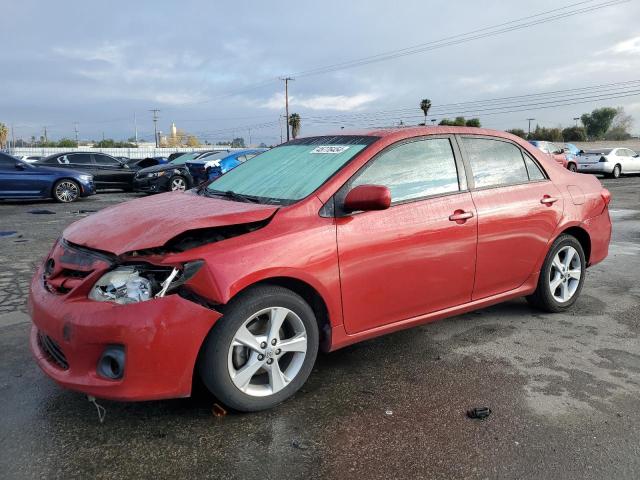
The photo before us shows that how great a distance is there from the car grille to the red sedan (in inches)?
0.5

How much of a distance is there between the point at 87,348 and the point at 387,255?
178cm

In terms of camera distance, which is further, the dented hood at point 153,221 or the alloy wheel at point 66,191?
the alloy wheel at point 66,191

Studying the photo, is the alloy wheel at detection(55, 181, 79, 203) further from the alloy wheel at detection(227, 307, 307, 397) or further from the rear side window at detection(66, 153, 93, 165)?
the alloy wheel at detection(227, 307, 307, 397)

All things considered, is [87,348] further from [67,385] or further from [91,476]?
[91,476]

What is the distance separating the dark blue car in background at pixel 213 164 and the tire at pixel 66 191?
3309 millimetres

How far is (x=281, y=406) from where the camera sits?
10.2 ft

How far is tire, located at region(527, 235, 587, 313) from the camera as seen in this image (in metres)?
4.50

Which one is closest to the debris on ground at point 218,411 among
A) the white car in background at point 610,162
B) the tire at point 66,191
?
the tire at point 66,191

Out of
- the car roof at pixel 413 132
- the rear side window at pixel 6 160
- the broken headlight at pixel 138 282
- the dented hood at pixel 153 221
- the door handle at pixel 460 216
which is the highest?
the rear side window at pixel 6 160

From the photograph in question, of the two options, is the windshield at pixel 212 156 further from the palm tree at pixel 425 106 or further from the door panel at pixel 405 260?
the palm tree at pixel 425 106

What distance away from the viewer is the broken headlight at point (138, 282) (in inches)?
106

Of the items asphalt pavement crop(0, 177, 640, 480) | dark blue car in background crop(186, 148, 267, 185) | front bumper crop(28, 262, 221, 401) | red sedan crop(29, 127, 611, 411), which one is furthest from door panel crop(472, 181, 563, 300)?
dark blue car in background crop(186, 148, 267, 185)

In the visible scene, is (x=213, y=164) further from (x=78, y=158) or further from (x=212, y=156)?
(x=78, y=158)

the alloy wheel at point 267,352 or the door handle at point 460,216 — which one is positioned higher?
the door handle at point 460,216
